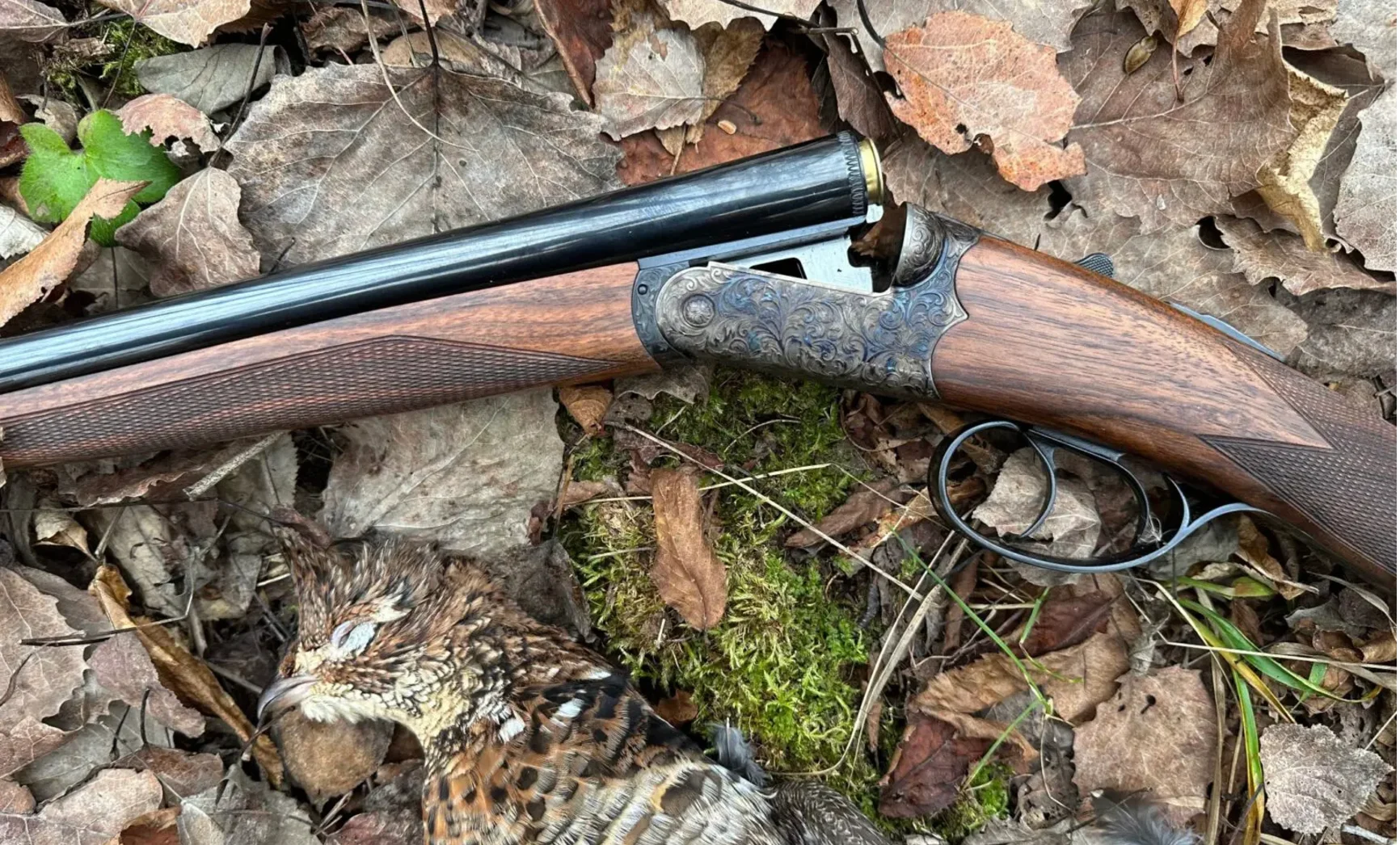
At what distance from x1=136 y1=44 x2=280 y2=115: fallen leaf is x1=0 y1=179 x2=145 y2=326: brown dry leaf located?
36 cm

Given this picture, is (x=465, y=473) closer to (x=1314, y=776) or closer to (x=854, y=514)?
(x=854, y=514)

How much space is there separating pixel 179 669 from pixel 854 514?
91.1 inches

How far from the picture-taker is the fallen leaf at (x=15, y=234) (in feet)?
9.09

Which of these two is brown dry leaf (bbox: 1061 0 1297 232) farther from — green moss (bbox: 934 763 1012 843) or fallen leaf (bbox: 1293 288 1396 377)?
green moss (bbox: 934 763 1012 843)

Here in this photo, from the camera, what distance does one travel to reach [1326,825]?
107 inches

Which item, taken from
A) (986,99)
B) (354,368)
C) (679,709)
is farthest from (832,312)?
(679,709)

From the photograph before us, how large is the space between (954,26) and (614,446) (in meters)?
1.70

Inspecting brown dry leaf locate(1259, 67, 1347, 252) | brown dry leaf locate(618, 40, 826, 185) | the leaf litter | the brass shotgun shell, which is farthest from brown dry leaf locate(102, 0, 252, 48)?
brown dry leaf locate(1259, 67, 1347, 252)

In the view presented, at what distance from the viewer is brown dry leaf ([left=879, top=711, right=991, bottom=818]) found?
2.79 m

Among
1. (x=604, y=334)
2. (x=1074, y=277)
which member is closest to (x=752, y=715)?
(x=604, y=334)

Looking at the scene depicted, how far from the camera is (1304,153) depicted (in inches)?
104

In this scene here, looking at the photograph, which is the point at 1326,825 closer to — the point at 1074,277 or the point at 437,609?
the point at 1074,277

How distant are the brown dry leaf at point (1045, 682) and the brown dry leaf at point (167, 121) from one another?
297 centimetres

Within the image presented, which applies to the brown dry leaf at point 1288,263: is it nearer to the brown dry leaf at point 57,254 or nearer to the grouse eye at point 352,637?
the grouse eye at point 352,637
